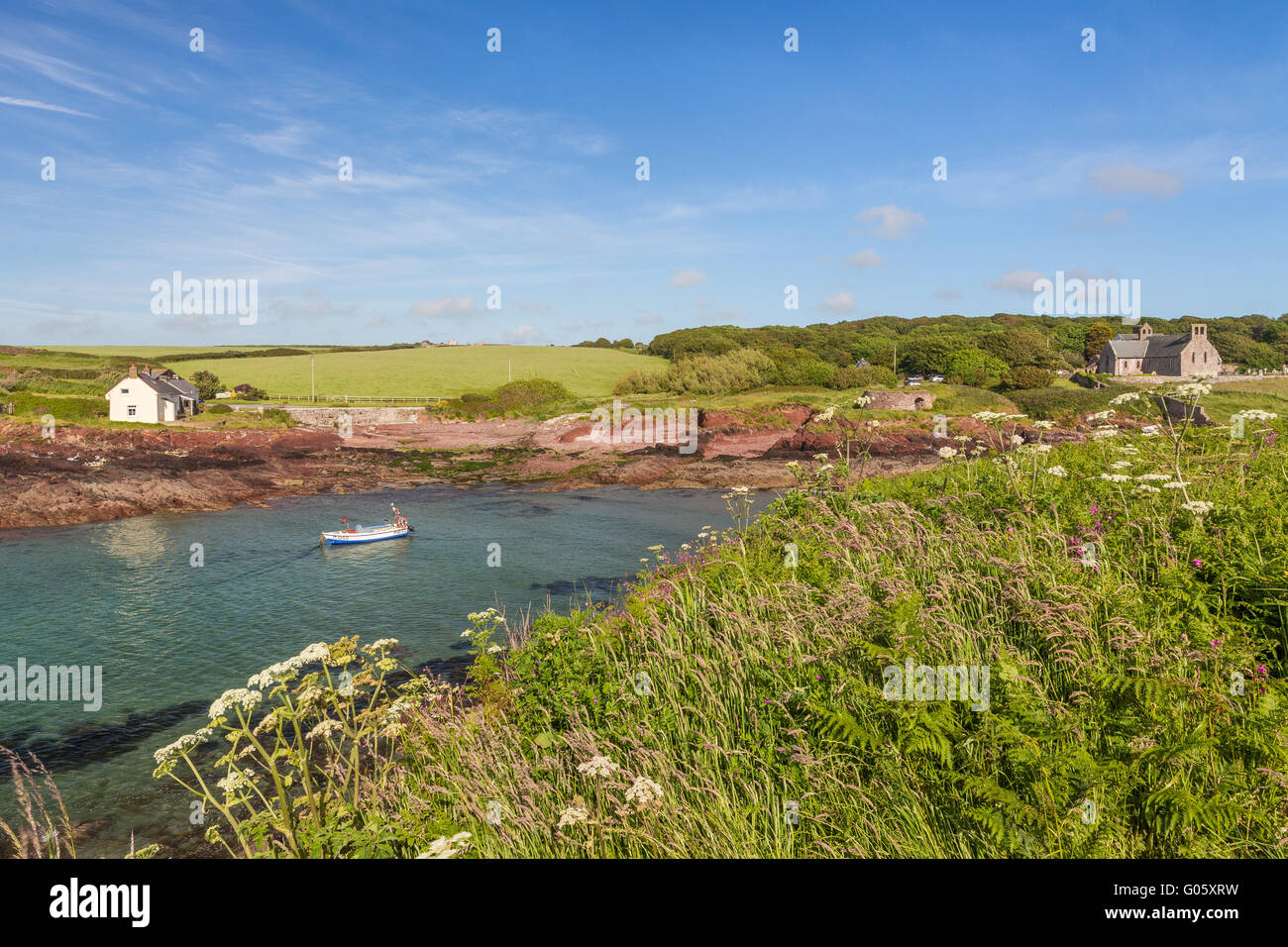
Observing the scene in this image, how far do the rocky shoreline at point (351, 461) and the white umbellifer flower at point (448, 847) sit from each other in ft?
92.9

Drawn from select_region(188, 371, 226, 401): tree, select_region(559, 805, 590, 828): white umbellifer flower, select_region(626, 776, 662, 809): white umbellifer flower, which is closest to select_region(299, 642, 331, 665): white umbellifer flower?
select_region(559, 805, 590, 828): white umbellifer flower

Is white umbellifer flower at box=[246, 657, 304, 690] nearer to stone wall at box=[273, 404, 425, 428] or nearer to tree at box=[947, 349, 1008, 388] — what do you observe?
stone wall at box=[273, 404, 425, 428]

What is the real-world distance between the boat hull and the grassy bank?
822 inches

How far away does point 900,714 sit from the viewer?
5129mm

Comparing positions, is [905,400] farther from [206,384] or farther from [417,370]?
[206,384]

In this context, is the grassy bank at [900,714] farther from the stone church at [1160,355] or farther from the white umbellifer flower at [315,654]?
the stone church at [1160,355]

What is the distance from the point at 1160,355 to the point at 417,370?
100107 millimetres

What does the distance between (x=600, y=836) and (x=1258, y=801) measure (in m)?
4.48

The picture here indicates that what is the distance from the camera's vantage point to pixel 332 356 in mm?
122312

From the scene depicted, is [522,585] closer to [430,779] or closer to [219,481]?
[430,779]

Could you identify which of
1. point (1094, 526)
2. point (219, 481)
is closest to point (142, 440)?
point (219, 481)

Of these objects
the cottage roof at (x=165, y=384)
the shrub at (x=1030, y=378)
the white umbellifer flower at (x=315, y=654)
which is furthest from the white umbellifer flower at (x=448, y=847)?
the shrub at (x=1030, y=378)

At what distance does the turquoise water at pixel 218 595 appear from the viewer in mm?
12539

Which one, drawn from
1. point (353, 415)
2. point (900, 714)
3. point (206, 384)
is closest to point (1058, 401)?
point (900, 714)
